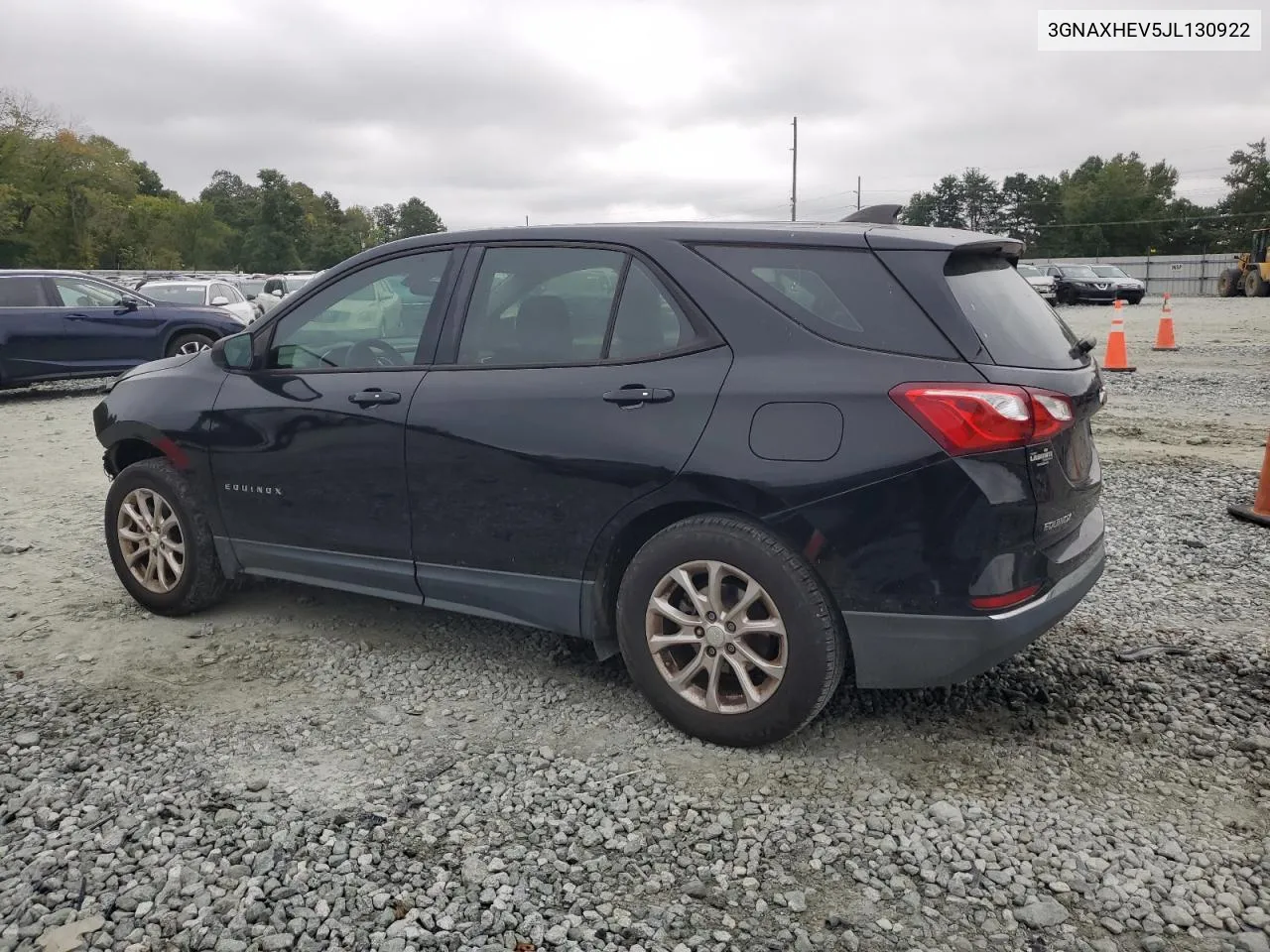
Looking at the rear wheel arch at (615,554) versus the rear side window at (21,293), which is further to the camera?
the rear side window at (21,293)

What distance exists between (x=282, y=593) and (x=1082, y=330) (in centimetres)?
2042

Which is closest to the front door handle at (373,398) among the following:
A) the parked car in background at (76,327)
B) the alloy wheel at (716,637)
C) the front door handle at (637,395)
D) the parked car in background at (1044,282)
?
the front door handle at (637,395)

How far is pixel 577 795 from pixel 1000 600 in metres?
1.38

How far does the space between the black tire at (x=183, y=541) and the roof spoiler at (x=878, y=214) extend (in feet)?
9.97

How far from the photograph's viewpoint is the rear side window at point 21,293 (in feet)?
42.9

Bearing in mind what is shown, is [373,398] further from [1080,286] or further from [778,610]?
[1080,286]

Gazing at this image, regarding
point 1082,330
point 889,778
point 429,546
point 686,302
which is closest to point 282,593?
point 429,546

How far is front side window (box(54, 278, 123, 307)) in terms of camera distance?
13.4 meters

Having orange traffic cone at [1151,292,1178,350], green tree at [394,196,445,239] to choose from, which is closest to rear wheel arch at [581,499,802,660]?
orange traffic cone at [1151,292,1178,350]

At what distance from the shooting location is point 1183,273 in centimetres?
5078

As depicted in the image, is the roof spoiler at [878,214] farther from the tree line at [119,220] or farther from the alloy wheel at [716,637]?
the tree line at [119,220]

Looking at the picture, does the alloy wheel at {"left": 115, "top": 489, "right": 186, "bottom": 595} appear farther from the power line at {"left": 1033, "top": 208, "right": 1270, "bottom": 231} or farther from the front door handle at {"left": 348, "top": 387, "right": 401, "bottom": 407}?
the power line at {"left": 1033, "top": 208, "right": 1270, "bottom": 231}

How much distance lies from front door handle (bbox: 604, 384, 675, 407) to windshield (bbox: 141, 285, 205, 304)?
1796 centimetres

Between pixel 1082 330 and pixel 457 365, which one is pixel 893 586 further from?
pixel 1082 330
